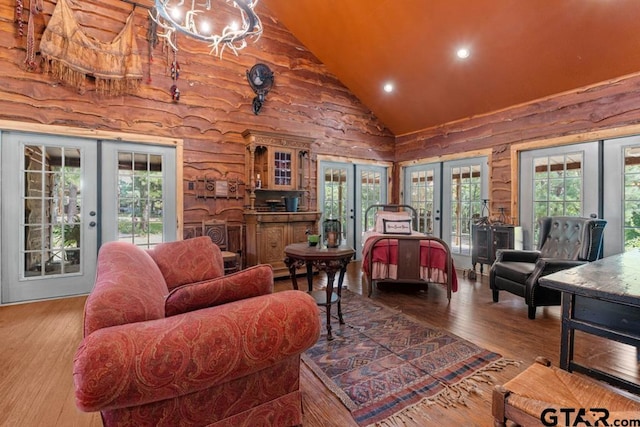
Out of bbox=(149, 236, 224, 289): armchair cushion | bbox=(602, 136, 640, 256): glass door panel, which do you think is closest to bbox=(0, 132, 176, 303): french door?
bbox=(149, 236, 224, 289): armchair cushion

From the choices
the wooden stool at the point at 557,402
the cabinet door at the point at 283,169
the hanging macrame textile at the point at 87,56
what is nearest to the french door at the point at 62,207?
the hanging macrame textile at the point at 87,56

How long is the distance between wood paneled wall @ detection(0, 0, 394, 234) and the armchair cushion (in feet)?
6.46

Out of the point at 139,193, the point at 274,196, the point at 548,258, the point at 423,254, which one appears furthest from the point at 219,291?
the point at 274,196

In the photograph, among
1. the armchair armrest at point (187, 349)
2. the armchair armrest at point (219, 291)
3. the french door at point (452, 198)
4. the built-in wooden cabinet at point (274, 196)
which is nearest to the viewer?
the armchair armrest at point (187, 349)

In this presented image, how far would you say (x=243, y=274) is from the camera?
1.37m

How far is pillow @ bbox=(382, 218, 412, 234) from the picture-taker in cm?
458

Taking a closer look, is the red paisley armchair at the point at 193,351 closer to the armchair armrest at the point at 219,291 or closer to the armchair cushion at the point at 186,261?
the armchair armrest at the point at 219,291

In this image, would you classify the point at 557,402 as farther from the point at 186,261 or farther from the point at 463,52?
the point at 463,52

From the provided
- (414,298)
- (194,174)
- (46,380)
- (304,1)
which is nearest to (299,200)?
(194,174)

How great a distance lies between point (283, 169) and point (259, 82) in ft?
4.85

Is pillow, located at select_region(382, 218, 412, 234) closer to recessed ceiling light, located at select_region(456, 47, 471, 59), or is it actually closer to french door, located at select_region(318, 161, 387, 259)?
french door, located at select_region(318, 161, 387, 259)

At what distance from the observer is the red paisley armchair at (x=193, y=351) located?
36.9 inches

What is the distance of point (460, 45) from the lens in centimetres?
411

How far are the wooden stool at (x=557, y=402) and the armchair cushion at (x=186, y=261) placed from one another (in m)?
2.22
